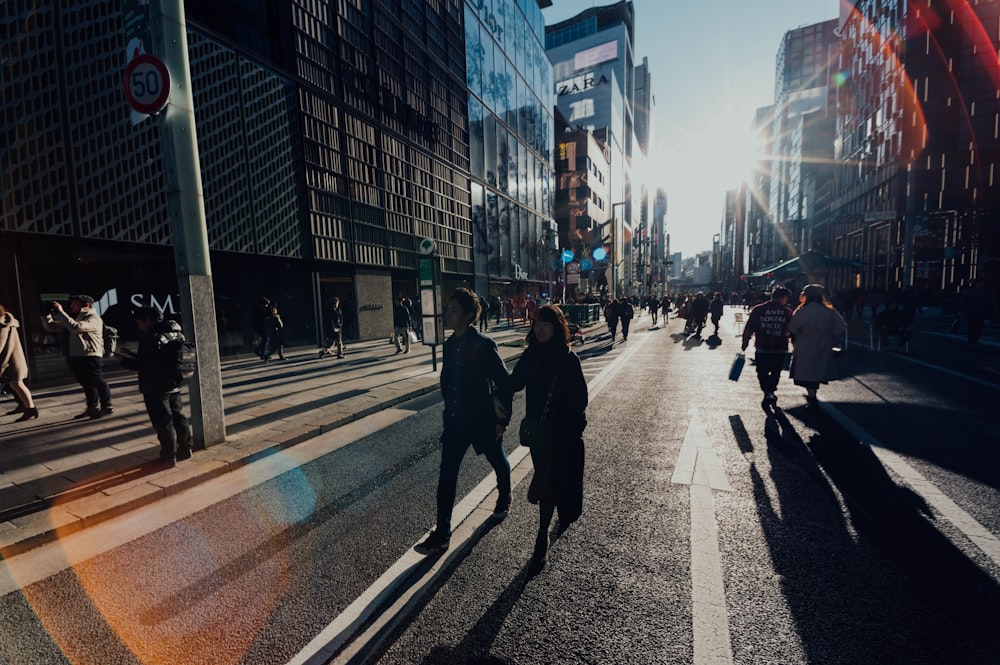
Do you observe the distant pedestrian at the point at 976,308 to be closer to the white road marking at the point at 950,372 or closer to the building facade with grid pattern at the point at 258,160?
the white road marking at the point at 950,372

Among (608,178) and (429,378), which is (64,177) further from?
(608,178)

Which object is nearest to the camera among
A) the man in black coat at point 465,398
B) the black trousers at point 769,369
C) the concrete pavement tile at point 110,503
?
the man in black coat at point 465,398

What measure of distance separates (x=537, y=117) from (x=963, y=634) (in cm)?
4334

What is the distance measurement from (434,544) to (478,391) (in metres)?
1.16

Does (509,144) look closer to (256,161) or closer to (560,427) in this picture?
(256,161)

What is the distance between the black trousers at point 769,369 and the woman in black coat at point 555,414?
17.0ft

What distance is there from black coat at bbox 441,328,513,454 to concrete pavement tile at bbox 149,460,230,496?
315 centimetres

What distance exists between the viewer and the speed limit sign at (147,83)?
4590 millimetres

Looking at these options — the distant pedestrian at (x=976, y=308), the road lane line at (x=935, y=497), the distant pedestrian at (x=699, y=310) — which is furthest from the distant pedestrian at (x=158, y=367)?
the distant pedestrian at (x=976, y=308)

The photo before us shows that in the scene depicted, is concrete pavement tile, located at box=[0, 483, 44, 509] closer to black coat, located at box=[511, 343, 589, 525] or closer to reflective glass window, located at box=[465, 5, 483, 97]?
black coat, located at box=[511, 343, 589, 525]

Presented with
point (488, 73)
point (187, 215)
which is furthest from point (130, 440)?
point (488, 73)

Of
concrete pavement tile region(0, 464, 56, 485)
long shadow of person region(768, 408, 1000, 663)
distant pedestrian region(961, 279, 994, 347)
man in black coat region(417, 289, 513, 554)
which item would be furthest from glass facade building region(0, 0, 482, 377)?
distant pedestrian region(961, 279, 994, 347)

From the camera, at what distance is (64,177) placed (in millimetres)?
9359

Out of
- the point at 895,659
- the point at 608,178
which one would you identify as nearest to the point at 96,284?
the point at 895,659
